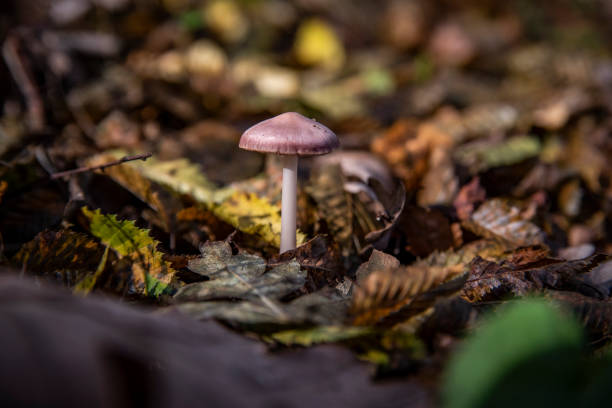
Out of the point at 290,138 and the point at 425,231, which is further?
the point at 425,231

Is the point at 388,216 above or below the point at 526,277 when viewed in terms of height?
above

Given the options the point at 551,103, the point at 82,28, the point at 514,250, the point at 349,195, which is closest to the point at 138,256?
the point at 349,195

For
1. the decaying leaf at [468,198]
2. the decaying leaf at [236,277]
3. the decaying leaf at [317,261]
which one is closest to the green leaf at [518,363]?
the decaying leaf at [236,277]

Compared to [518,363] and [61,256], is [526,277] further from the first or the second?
[61,256]

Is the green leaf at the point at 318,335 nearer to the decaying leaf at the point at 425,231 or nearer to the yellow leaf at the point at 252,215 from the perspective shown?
the yellow leaf at the point at 252,215

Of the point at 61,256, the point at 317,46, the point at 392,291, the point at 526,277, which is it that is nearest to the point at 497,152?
the point at 526,277

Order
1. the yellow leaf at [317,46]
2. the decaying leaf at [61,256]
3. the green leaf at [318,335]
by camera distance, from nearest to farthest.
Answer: the green leaf at [318,335]
the decaying leaf at [61,256]
the yellow leaf at [317,46]

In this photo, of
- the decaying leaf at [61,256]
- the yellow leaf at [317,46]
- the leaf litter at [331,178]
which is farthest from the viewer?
the yellow leaf at [317,46]
